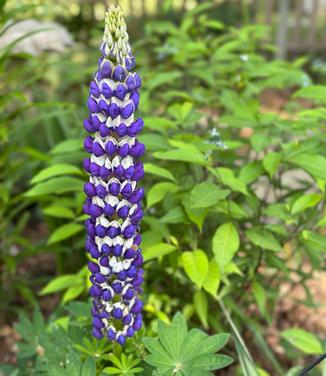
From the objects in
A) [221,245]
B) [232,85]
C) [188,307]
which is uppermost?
[232,85]

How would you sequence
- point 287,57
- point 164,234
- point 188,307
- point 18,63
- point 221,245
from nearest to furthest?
point 221,245 → point 164,234 → point 188,307 → point 18,63 → point 287,57

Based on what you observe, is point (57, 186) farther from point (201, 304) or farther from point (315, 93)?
point (315, 93)

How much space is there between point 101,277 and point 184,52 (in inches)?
68.8

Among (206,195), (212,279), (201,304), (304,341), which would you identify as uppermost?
(206,195)

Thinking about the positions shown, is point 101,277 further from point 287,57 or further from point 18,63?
point 287,57

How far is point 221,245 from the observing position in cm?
214

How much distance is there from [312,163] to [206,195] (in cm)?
40

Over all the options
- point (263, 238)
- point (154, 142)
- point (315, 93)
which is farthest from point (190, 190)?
point (315, 93)

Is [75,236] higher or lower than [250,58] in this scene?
lower

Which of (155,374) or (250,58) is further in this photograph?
(250,58)

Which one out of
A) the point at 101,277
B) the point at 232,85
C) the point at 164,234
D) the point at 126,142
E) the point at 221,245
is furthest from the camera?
the point at 232,85

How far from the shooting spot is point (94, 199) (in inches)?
65.1

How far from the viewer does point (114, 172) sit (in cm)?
161

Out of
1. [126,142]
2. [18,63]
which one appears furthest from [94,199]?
[18,63]
